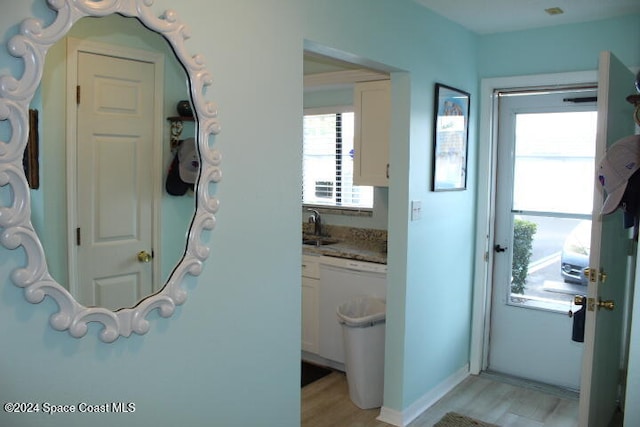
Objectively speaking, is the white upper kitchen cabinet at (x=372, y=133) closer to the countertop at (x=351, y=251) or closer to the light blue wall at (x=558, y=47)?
the countertop at (x=351, y=251)

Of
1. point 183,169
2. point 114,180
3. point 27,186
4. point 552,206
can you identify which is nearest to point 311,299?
point 552,206

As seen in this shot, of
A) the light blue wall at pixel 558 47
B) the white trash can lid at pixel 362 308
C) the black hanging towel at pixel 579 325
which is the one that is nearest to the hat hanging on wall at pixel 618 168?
the black hanging towel at pixel 579 325

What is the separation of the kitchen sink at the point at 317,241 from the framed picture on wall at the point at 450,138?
1217 mm

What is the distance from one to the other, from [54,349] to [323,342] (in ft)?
8.95

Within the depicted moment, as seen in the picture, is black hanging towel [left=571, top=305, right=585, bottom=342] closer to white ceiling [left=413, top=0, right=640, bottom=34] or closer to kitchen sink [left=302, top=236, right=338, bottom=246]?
white ceiling [left=413, top=0, right=640, bottom=34]

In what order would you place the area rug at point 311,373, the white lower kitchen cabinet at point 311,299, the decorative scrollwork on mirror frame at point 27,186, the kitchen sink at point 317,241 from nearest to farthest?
1. the decorative scrollwork on mirror frame at point 27,186
2. the area rug at point 311,373
3. the white lower kitchen cabinet at point 311,299
4. the kitchen sink at point 317,241

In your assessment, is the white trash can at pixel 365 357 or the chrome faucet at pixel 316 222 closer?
Answer: the white trash can at pixel 365 357

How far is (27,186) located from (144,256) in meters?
0.43

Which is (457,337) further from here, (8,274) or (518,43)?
(8,274)

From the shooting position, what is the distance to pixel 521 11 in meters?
3.28

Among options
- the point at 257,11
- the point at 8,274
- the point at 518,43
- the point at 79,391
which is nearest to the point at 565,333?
the point at 518,43

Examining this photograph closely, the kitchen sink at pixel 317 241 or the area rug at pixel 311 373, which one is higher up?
the kitchen sink at pixel 317 241

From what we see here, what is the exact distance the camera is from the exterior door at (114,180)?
5.10 ft

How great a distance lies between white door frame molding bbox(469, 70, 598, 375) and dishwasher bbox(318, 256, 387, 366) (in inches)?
31.7
